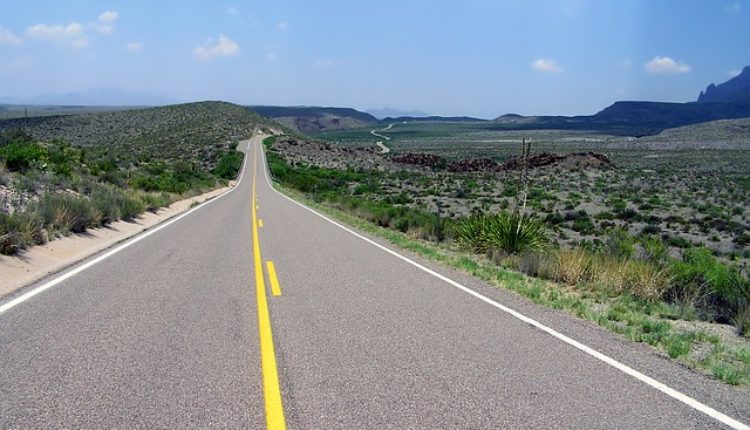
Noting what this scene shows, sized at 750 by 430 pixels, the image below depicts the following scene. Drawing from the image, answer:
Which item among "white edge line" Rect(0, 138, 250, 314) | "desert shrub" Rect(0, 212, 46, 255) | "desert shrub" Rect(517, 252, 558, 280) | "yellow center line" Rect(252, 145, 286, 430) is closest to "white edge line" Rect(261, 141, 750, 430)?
"desert shrub" Rect(517, 252, 558, 280)

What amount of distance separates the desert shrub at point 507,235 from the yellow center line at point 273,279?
5769mm

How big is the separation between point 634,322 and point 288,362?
4.77 m

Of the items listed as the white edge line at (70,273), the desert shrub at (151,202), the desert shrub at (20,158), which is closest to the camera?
the white edge line at (70,273)

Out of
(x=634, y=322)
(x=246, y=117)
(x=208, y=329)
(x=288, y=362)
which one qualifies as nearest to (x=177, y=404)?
(x=288, y=362)

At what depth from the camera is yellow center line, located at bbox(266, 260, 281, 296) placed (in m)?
8.77

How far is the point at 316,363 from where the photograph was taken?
546cm

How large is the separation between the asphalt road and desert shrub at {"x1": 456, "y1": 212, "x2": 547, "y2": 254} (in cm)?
452

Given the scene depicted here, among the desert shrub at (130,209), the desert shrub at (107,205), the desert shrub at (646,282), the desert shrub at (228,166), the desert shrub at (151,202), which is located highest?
the desert shrub at (646,282)

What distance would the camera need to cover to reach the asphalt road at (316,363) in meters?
4.36

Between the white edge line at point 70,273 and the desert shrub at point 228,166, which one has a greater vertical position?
the white edge line at point 70,273

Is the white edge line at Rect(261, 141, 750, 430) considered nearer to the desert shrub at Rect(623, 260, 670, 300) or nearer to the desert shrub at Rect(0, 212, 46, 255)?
the desert shrub at Rect(623, 260, 670, 300)

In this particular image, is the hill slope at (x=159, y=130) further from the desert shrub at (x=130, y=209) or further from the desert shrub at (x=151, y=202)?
the desert shrub at (x=130, y=209)

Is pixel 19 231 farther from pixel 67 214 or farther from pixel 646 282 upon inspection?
pixel 646 282

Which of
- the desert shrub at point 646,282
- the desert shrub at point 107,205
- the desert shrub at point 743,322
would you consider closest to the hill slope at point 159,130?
the desert shrub at point 107,205
